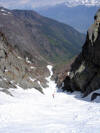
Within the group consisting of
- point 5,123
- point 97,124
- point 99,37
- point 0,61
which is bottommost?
point 0,61

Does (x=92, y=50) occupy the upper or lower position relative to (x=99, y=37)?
lower

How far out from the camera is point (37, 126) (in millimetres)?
16781

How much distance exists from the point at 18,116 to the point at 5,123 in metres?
2.59

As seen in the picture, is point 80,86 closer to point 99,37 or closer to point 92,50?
point 92,50

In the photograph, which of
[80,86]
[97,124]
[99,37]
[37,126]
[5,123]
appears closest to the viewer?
[97,124]

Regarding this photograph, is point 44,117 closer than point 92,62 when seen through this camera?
Yes

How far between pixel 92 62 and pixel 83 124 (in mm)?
34588

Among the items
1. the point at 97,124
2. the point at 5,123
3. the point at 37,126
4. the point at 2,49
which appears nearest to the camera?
the point at 97,124

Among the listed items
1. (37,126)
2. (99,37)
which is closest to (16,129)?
(37,126)

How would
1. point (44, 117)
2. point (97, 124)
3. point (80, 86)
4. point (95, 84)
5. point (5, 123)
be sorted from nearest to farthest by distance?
1. point (97, 124)
2. point (5, 123)
3. point (44, 117)
4. point (95, 84)
5. point (80, 86)

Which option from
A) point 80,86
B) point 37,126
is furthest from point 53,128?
point 80,86

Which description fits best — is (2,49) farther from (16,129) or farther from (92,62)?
(16,129)

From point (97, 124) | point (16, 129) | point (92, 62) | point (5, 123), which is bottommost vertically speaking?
point (92, 62)

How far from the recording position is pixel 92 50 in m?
49.1
